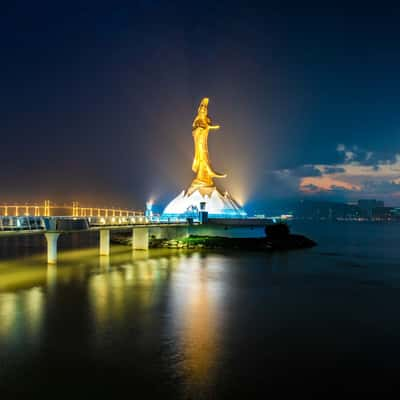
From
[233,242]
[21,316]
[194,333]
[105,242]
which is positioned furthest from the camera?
[233,242]

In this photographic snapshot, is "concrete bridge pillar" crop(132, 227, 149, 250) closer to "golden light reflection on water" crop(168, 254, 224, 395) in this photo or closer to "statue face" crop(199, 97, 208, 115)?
"golden light reflection on water" crop(168, 254, 224, 395)

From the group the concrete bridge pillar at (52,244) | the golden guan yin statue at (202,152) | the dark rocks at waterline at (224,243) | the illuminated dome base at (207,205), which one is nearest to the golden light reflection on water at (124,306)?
the concrete bridge pillar at (52,244)

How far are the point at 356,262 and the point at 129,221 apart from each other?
2059cm

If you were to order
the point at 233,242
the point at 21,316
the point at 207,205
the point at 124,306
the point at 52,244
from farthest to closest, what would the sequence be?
the point at 207,205
the point at 233,242
the point at 52,244
the point at 124,306
the point at 21,316

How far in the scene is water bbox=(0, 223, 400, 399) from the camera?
10.6m

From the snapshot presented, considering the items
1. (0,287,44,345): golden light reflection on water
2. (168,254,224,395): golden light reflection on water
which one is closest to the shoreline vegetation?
(168,254,224,395): golden light reflection on water

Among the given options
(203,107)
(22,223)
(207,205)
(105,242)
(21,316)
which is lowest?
(21,316)

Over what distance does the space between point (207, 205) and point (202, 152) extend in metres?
7.73

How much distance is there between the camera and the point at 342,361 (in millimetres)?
12188

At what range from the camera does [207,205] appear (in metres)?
57.9

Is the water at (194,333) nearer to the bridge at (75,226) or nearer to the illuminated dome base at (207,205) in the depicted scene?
the bridge at (75,226)

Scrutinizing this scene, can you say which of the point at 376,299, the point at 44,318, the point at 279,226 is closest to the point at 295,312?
the point at 376,299

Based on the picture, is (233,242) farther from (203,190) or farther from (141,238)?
(203,190)

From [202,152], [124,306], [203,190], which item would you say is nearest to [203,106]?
[202,152]
